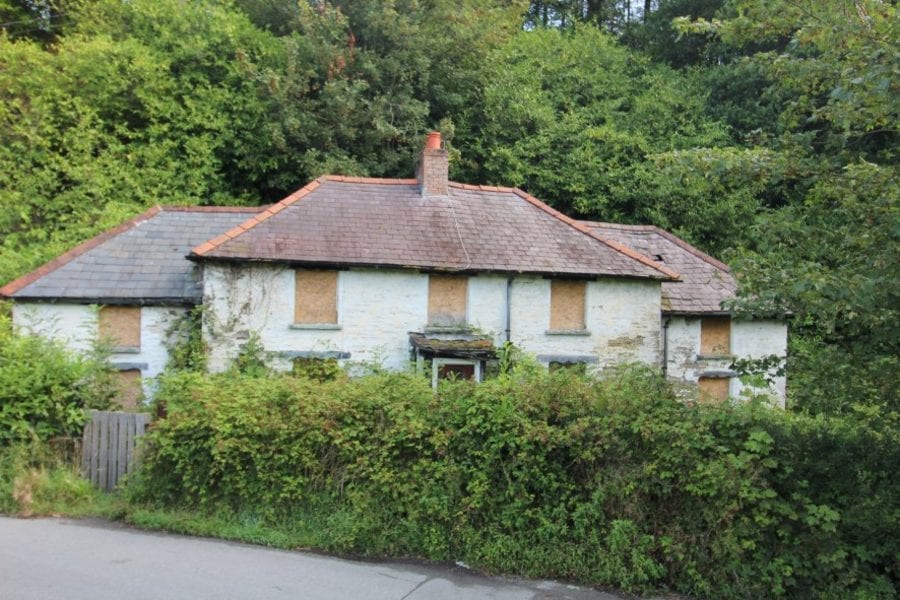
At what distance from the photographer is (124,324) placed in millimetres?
15156

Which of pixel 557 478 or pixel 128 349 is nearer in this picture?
pixel 557 478

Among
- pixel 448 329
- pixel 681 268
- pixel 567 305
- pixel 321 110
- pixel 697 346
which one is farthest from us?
pixel 321 110

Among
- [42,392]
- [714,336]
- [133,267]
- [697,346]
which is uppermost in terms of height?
[133,267]

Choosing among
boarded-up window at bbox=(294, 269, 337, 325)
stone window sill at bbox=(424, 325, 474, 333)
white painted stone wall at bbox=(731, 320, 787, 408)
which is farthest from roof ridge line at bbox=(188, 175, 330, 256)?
white painted stone wall at bbox=(731, 320, 787, 408)

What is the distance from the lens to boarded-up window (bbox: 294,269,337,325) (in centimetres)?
1519

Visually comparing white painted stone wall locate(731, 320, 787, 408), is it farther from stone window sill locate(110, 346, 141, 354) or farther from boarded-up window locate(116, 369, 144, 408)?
stone window sill locate(110, 346, 141, 354)

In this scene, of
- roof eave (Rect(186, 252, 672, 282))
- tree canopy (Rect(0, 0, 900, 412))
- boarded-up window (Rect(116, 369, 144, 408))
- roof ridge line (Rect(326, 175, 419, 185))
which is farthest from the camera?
tree canopy (Rect(0, 0, 900, 412))

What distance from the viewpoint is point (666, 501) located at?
6.45 meters

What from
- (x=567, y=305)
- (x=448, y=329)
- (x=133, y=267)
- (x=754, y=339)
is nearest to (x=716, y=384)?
(x=754, y=339)

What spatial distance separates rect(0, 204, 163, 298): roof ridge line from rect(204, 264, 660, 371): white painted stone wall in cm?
399

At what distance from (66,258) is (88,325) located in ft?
8.78

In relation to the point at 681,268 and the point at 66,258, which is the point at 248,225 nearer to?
the point at 66,258

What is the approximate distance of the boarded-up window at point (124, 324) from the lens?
1509cm

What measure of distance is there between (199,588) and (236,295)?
975 centimetres
